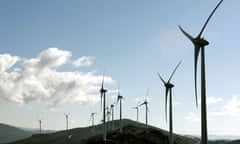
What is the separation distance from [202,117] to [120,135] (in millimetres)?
87890

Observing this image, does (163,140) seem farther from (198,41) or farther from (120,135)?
Result: (198,41)

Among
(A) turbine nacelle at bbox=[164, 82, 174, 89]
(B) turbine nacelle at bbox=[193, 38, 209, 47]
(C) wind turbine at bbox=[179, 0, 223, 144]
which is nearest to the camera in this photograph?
(C) wind turbine at bbox=[179, 0, 223, 144]

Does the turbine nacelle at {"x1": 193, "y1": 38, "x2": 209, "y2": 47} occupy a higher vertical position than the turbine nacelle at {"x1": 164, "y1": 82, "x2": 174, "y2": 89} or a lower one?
higher

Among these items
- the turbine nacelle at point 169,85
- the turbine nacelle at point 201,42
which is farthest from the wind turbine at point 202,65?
the turbine nacelle at point 169,85

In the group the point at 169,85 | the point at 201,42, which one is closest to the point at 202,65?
the point at 201,42

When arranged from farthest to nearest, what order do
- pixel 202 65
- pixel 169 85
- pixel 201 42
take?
pixel 169 85 < pixel 201 42 < pixel 202 65

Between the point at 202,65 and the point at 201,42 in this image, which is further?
the point at 201,42

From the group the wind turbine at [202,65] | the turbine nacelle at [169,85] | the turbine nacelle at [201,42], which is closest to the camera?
the wind turbine at [202,65]

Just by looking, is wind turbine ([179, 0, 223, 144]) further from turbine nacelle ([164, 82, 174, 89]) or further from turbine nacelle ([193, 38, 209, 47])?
turbine nacelle ([164, 82, 174, 89])

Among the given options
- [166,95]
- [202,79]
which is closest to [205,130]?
[202,79]

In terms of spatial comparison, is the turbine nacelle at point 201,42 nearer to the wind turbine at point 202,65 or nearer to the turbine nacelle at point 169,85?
the wind turbine at point 202,65

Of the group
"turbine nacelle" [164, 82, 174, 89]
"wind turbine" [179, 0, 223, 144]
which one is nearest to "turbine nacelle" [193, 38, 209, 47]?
"wind turbine" [179, 0, 223, 144]

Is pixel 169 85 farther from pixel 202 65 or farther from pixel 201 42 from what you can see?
pixel 202 65

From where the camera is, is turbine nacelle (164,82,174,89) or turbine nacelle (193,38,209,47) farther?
turbine nacelle (164,82,174,89)
